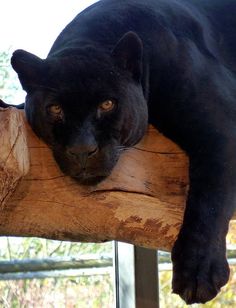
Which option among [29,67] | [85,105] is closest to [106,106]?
[85,105]

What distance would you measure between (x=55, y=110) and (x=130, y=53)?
20 cm

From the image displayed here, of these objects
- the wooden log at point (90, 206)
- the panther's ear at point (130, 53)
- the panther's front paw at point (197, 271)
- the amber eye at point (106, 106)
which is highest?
the panther's ear at point (130, 53)

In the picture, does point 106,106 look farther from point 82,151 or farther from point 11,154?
point 11,154

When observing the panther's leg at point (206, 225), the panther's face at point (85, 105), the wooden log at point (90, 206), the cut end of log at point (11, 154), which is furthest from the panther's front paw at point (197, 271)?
the cut end of log at point (11, 154)

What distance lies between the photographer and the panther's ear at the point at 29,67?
127 cm

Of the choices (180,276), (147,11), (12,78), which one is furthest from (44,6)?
(180,276)

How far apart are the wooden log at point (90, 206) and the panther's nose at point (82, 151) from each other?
0.10m

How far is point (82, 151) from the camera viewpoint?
1.15 metres

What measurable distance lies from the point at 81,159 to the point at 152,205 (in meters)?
Result: 0.21

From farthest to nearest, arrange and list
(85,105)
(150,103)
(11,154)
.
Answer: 1. (150,103)
2. (85,105)
3. (11,154)

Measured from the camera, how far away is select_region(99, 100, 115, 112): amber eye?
122 centimetres

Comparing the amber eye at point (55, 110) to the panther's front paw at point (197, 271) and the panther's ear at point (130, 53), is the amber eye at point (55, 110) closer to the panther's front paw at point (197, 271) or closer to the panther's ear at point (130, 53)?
the panther's ear at point (130, 53)

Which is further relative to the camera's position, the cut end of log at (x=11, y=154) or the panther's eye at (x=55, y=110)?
the panther's eye at (x=55, y=110)

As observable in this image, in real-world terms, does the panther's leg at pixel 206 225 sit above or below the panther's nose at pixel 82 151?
below
